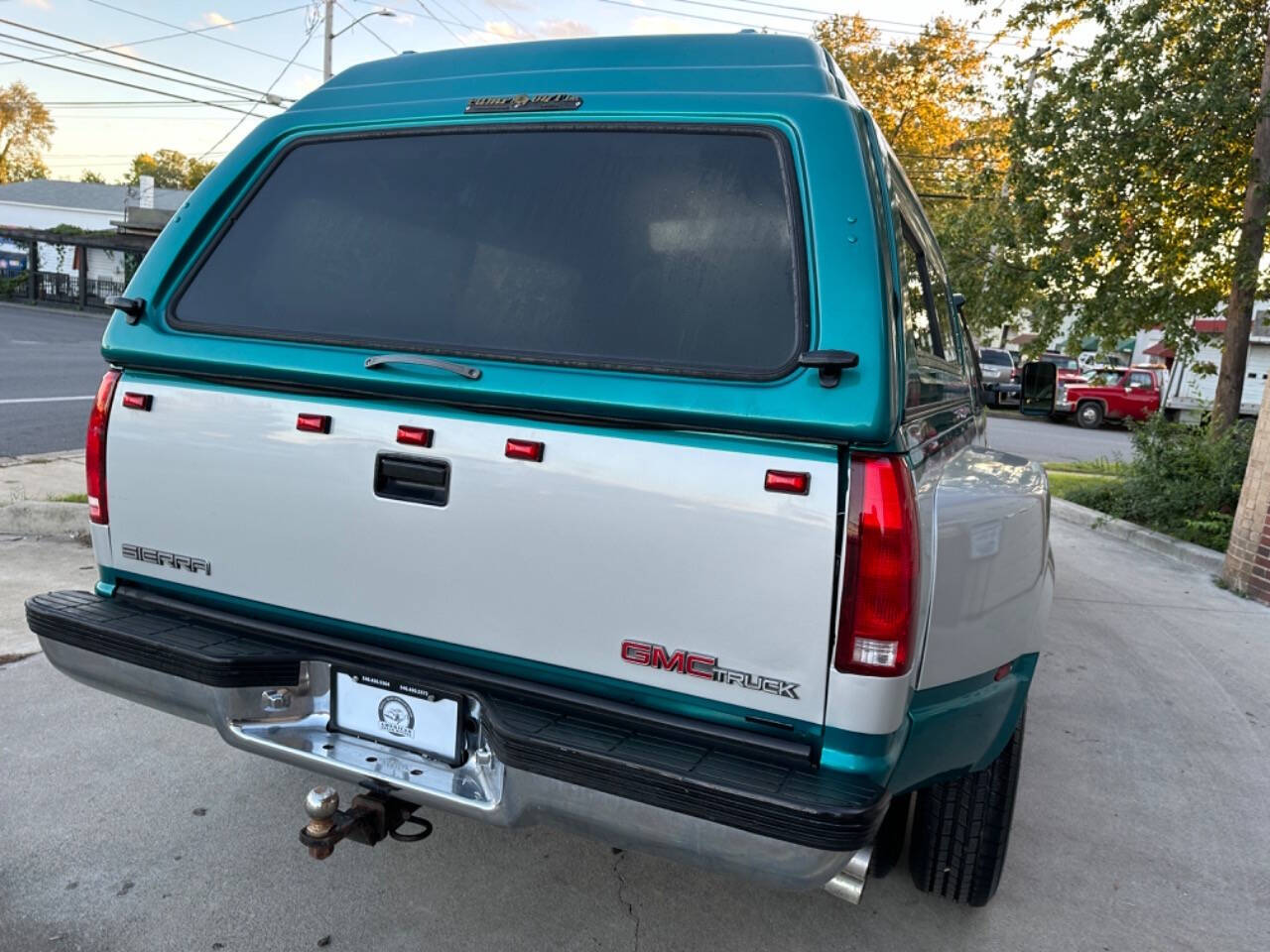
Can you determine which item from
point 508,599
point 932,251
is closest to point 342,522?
point 508,599

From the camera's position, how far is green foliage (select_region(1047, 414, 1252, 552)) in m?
8.74

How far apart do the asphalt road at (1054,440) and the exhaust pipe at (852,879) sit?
1400 centimetres

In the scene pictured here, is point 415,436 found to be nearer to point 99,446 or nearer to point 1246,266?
point 99,446

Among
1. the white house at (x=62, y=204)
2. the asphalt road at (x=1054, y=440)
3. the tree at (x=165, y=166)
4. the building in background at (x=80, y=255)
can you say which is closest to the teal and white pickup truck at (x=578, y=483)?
the asphalt road at (x=1054, y=440)

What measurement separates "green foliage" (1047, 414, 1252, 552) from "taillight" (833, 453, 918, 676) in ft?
25.3

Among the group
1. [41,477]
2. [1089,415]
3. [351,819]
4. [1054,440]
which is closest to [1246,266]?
[351,819]

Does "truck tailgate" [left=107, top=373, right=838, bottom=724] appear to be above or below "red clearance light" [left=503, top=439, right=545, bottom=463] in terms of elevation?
below

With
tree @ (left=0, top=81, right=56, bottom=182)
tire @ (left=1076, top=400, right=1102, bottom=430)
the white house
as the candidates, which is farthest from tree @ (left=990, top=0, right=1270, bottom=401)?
tree @ (left=0, top=81, right=56, bottom=182)

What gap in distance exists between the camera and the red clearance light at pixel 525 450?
6.72 feet

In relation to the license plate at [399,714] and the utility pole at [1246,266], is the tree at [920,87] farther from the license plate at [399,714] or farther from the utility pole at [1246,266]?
the license plate at [399,714]

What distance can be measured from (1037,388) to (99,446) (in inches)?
157

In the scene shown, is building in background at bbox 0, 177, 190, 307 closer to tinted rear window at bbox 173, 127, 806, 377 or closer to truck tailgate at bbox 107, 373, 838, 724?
tinted rear window at bbox 173, 127, 806, 377

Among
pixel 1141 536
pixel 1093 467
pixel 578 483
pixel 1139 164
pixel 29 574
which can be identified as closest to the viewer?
pixel 578 483

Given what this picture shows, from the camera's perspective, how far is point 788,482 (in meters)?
1.87
